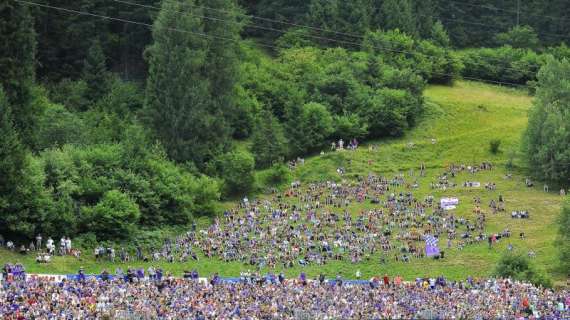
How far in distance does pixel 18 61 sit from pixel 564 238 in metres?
33.7

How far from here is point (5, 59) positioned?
70.8 m

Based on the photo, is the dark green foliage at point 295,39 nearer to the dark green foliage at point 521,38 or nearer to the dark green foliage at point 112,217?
the dark green foliage at point 521,38

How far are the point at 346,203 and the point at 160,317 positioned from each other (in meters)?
35.1

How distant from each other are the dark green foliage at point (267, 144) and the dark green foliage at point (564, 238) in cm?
2419

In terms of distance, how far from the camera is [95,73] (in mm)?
96688

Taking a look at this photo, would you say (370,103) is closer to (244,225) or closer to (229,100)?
(229,100)

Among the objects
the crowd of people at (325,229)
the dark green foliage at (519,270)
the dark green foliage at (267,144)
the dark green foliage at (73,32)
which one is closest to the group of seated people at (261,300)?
the dark green foliage at (519,270)

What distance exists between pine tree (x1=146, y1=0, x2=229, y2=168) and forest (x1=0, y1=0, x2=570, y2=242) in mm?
100

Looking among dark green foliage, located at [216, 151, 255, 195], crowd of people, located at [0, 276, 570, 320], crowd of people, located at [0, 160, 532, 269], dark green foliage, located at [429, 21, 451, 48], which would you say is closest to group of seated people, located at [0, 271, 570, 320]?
crowd of people, located at [0, 276, 570, 320]

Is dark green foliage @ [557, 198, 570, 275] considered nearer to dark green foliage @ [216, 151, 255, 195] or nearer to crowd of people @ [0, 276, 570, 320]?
crowd of people @ [0, 276, 570, 320]

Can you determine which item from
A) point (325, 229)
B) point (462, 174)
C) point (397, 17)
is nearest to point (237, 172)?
point (325, 229)

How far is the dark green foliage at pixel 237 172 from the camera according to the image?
281 ft

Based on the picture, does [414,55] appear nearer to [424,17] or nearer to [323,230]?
[424,17]

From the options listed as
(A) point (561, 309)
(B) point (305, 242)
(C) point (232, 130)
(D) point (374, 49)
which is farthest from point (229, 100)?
(A) point (561, 309)
